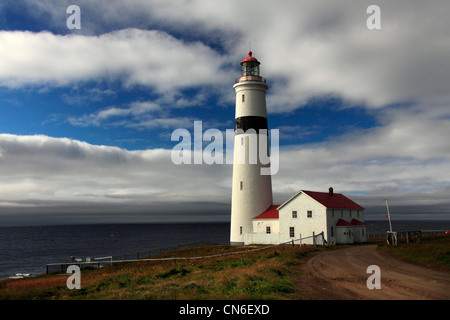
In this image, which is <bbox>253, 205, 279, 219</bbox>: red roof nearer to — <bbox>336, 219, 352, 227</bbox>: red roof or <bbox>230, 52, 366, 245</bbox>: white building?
<bbox>230, 52, 366, 245</bbox>: white building

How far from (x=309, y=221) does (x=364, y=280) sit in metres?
21.9

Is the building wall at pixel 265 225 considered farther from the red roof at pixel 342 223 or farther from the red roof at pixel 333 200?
the red roof at pixel 342 223

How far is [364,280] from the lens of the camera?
15.9m

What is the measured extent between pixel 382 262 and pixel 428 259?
3.01 metres

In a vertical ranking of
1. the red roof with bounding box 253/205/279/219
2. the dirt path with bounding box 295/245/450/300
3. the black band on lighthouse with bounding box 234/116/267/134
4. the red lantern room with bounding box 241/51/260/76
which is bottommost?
the dirt path with bounding box 295/245/450/300

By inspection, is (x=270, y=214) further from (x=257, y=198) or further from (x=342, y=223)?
(x=342, y=223)

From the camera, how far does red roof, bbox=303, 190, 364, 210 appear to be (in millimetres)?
37931

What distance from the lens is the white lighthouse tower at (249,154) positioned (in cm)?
4038

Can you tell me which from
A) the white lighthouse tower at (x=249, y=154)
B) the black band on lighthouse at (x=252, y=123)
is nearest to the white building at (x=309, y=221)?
the white lighthouse tower at (x=249, y=154)

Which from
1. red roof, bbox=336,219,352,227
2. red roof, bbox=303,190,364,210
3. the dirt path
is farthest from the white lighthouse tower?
the dirt path

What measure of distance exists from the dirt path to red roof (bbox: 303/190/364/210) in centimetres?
1443
